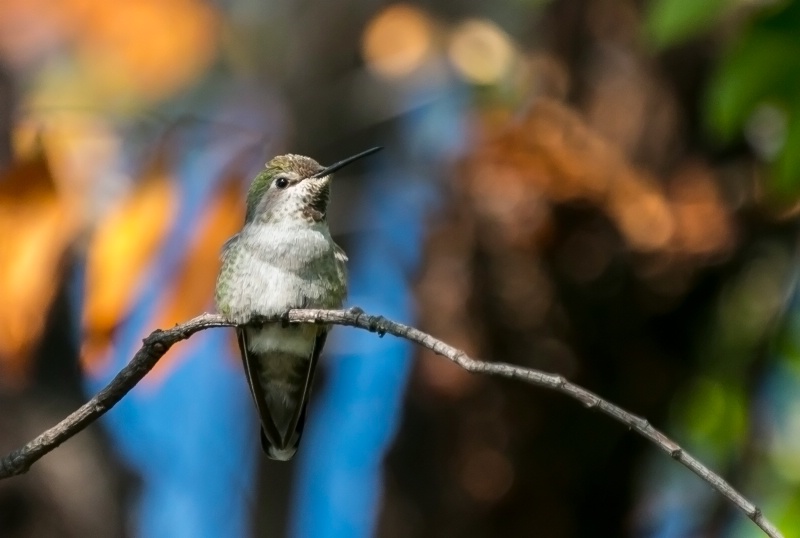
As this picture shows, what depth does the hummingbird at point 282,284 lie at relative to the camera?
355cm

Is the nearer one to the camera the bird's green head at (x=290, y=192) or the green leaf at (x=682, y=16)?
the green leaf at (x=682, y=16)

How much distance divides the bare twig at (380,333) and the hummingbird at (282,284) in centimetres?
118

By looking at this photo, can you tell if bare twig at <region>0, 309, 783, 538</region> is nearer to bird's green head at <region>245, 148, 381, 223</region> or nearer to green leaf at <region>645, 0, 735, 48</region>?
green leaf at <region>645, 0, 735, 48</region>

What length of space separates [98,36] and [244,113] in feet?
3.81

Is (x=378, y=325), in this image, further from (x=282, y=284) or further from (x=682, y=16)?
(x=282, y=284)

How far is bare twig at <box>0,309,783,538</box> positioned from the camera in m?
1.73

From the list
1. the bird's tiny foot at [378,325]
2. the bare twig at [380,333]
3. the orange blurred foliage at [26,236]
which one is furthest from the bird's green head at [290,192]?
the bird's tiny foot at [378,325]

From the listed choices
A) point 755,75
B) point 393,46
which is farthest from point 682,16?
point 393,46

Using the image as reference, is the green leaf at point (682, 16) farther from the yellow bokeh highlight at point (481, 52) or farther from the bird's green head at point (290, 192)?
the yellow bokeh highlight at point (481, 52)

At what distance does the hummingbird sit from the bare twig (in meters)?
1.18

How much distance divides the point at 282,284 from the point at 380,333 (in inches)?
57.2

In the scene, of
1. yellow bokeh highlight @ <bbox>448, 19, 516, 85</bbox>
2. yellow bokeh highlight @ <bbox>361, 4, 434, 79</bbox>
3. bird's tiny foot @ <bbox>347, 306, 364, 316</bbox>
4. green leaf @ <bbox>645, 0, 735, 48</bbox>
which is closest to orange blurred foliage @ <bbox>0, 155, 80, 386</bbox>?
bird's tiny foot @ <bbox>347, 306, 364, 316</bbox>

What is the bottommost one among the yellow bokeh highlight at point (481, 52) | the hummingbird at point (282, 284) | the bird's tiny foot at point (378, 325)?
the bird's tiny foot at point (378, 325)

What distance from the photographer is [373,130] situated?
23.8ft
